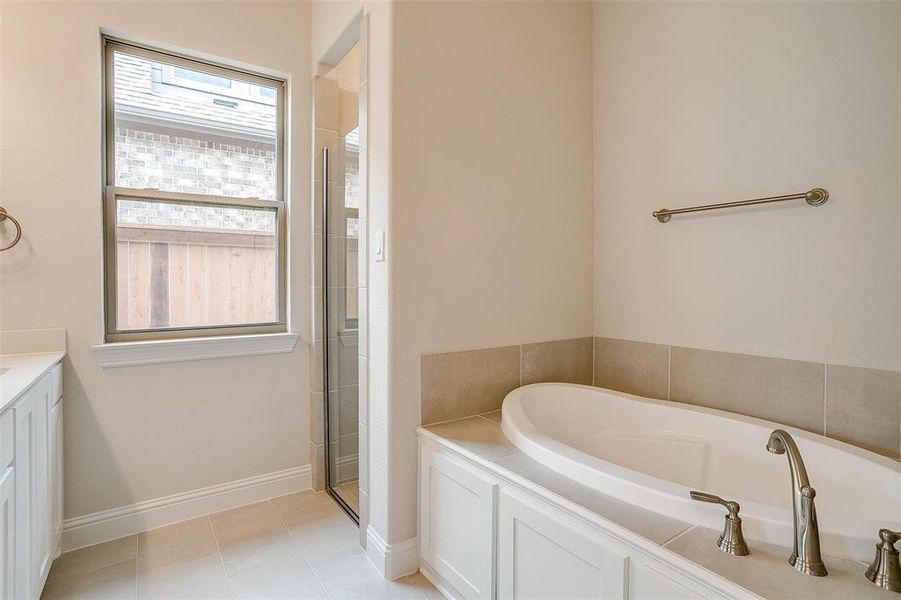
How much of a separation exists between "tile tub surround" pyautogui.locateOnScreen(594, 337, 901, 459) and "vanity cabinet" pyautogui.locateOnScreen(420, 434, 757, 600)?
1026 mm

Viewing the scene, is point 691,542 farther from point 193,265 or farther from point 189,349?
point 193,265

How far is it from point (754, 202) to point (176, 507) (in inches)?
110

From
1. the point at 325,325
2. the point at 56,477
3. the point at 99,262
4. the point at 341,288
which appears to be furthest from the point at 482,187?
the point at 56,477

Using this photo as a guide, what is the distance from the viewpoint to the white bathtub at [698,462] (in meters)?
0.99

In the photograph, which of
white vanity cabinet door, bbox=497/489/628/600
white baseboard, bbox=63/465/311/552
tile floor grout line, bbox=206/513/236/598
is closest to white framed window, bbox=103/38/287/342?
white baseboard, bbox=63/465/311/552

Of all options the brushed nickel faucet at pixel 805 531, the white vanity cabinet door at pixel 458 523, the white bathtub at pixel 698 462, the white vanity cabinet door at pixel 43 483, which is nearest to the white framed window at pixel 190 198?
the white vanity cabinet door at pixel 43 483

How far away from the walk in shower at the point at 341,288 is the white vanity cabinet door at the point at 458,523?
69 cm

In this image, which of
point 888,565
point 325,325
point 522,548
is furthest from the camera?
point 325,325

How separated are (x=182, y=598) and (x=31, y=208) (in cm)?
162

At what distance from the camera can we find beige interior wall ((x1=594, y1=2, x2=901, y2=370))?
1.44 m

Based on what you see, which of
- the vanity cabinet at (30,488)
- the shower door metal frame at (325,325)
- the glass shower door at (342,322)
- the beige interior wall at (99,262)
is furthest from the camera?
the shower door metal frame at (325,325)

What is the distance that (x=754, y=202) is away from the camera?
1661mm

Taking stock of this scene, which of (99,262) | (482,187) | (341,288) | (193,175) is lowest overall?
(341,288)

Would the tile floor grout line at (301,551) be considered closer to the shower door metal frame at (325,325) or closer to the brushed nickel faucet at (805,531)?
the shower door metal frame at (325,325)
